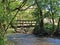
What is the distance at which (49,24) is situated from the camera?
3131 centimetres

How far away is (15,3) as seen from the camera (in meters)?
16.9

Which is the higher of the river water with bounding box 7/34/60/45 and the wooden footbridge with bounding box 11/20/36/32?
the wooden footbridge with bounding box 11/20/36/32

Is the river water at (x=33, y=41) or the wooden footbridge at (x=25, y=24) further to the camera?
the wooden footbridge at (x=25, y=24)

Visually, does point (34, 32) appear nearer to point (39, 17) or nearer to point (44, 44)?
point (39, 17)

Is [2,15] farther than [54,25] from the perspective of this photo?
No

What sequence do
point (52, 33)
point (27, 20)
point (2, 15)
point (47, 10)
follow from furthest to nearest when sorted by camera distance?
point (27, 20) < point (47, 10) < point (52, 33) < point (2, 15)

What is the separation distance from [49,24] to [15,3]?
15.0m

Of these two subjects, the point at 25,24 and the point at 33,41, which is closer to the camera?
the point at 33,41

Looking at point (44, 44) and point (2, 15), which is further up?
point (2, 15)

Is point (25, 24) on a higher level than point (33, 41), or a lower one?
higher

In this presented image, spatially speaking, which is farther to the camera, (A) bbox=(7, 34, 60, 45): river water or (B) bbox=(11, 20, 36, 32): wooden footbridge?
(B) bbox=(11, 20, 36, 32): wooden footbridge

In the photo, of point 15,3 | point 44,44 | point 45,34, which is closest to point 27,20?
point 45,34

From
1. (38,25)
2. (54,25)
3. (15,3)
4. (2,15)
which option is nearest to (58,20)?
(54,25)

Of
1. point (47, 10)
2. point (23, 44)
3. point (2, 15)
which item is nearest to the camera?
point (2, 15)
